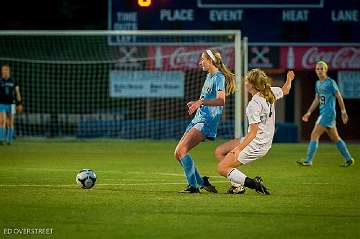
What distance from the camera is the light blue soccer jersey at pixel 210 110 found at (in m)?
12.7

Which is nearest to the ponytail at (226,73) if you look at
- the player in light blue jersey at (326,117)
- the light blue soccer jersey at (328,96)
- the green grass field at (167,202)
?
the green grass field at (167,202)

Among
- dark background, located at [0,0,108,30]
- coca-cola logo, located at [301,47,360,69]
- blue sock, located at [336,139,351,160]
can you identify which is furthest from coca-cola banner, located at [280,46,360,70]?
blue sock, located at [336,139,351,160]

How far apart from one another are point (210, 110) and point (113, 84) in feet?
62.3

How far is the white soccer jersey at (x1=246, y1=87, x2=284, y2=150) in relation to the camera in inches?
480

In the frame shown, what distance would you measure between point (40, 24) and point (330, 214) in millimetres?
28992

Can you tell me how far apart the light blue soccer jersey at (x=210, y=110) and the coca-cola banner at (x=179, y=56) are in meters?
16.7

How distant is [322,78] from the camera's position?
18.4m

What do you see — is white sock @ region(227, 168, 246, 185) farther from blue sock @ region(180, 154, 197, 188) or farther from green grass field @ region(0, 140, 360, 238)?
blue sock @ region(180, 154, 197, 188)

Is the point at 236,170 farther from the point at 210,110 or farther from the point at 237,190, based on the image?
the point at 210,110

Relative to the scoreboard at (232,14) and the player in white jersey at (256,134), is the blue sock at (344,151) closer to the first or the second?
the player in white jersey at (256,134)

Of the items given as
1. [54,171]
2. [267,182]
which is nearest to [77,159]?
[54,171]

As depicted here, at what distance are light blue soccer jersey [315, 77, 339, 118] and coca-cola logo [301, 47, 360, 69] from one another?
37.6 ft

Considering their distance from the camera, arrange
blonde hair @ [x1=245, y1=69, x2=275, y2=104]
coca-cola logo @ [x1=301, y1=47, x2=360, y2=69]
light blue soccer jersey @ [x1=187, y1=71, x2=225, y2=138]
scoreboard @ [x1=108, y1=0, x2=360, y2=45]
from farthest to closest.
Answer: coca-cola logo @ [x1=301, y1=47, x2=360, y2=69] → scoreboard @ [x1=108, y1=0, x2=360, y2=45] → light blue soccer jersey @ [x1=187, y1=71, x2=225, y2=138] → blonde hair @ [x1=245, y1=69, x2=275, y2=104]

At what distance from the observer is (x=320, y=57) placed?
3036 centimetres
